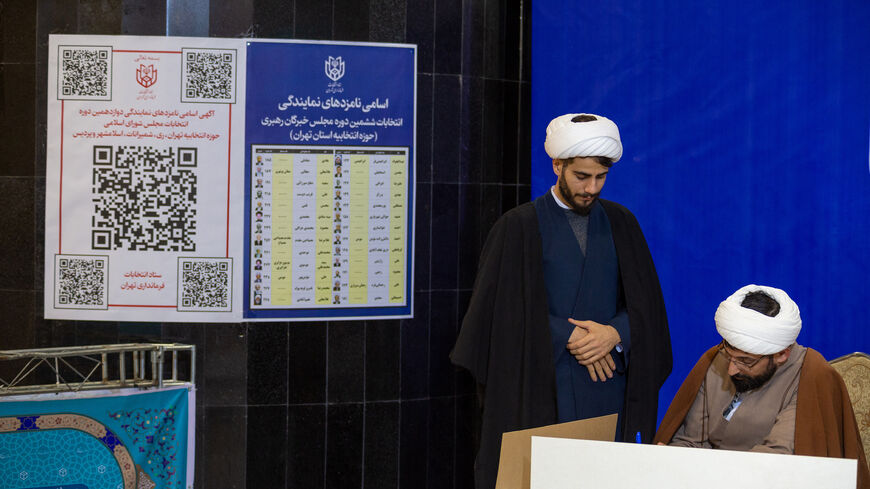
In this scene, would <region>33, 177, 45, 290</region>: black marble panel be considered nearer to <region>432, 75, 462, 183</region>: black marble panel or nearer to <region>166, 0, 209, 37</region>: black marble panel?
<region>166, 0, 209, 37</region>: black marble panel

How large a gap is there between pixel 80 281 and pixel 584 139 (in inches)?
96.2

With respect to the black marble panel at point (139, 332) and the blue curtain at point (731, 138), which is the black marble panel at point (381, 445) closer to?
the black marble panel at point (139, 332)

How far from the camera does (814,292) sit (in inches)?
134

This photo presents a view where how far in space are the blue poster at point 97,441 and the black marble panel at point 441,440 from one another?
3.84 feet

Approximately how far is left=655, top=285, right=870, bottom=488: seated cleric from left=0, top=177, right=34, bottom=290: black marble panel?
2.92 meters

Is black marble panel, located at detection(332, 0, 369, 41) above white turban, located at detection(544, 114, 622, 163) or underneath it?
above

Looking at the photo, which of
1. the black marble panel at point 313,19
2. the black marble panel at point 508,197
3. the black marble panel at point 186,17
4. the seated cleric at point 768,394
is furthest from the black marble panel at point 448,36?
the seated cleric at point 768,394

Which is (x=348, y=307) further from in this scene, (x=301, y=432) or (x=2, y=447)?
(x=2, y=447)

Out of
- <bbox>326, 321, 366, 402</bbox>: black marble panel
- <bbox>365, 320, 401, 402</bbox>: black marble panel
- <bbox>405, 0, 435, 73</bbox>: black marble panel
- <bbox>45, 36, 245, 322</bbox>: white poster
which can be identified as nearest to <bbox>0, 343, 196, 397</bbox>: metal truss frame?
<bbox>45, 36, 245, 322</bbox>: white poster

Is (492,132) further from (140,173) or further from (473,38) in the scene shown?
(140,173)

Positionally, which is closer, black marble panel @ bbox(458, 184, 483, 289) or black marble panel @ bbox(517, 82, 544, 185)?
black marble panel @ bbox(458, 184, 483, 289)

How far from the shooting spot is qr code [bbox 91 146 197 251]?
366cm

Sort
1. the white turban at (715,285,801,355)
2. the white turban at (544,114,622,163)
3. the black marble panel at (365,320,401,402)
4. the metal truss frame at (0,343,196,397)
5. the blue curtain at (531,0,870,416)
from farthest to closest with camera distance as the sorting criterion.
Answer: the black marble panel at (365,320,401,402)
the blue curtain at (531,0,870,416)
the metal truss frame at (0,343,196,397)
the white turban at (544,114,622,163)
the white turban at (715,285,801,355)

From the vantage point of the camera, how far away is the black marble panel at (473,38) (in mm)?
3820
